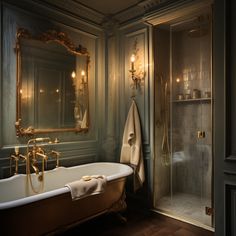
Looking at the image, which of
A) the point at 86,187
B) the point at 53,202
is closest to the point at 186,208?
the point at 86,187

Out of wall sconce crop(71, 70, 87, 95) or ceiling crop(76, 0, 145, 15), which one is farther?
wall sconce crop(71, 70, 87, 95)

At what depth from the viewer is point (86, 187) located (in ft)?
6.46

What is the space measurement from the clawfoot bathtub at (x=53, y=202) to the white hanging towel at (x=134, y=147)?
0.16m

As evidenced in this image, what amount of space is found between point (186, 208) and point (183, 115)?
48.3 inches

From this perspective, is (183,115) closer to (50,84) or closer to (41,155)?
(50,84)

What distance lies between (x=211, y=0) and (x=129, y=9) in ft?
3.54

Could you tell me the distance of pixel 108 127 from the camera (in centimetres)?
319

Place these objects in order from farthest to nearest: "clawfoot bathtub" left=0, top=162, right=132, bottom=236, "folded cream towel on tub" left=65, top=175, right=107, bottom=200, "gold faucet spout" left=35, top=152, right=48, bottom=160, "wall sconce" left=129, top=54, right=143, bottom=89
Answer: "wall sconce" left=129, top=54, right=143, bottom=89, "gold faucet spout" left=35, top=152, right=48, bottom=160, "folded cream towel on tub" left=65, top=175, right=107, bottom=200, "clawfoot bathtub" left=0, top=162, right=132, bottom=236

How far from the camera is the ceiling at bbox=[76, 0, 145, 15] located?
9.03 ft

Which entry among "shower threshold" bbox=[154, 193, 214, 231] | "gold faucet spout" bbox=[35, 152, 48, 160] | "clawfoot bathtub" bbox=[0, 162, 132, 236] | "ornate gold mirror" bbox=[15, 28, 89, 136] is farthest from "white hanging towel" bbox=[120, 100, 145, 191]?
"gold faucet spout" bbox=[35, 152, 48, 160]

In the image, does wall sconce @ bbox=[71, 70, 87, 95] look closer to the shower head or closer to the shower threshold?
the shower head

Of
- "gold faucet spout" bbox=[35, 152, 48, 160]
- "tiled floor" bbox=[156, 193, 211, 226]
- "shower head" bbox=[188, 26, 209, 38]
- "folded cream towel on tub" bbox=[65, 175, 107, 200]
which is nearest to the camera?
"folded cream towel on tub" bbox=[65, 175, 107, 200]

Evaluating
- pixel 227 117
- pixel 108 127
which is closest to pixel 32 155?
pixel 108 127

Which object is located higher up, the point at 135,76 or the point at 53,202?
the point at 135,76
